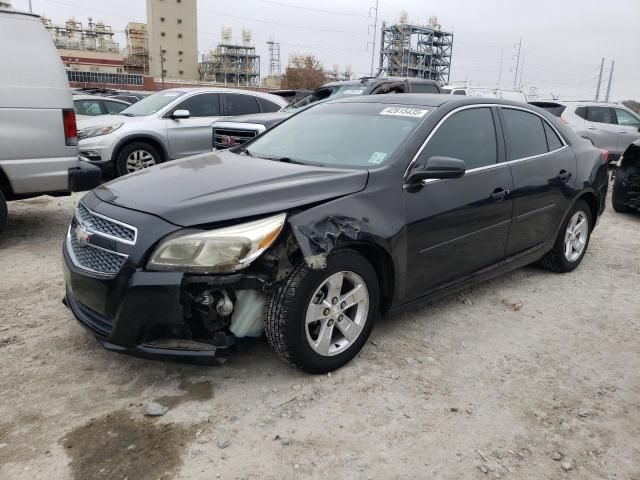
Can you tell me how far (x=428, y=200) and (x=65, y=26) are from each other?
106 meters

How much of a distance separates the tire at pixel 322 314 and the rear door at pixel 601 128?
11986 millimetres

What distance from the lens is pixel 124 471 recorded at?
7.63ft

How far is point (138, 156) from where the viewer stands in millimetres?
8602

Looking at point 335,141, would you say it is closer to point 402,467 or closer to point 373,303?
point 373,303

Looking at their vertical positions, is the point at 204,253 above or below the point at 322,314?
above

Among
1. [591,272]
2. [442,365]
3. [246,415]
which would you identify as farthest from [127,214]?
[591,272]

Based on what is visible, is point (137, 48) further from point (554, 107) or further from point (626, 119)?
point (626, 119)

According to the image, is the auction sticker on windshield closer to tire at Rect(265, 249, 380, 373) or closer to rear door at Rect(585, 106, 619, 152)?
tire at Rect(265, 249, 380, 373)

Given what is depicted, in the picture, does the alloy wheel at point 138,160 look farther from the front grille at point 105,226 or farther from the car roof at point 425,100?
the front grille at point 105,226

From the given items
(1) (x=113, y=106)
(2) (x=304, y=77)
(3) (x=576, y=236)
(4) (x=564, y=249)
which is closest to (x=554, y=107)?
(3) (x=576, y=236)

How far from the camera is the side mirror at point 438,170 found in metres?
3.35

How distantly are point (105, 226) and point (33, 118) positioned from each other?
115 inches

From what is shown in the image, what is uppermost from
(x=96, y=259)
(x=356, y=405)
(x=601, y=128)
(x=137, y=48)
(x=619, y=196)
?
(x=137, y=48)

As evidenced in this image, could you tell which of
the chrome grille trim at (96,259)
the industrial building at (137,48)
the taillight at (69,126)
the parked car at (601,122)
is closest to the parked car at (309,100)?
the taillight at (69,126)
